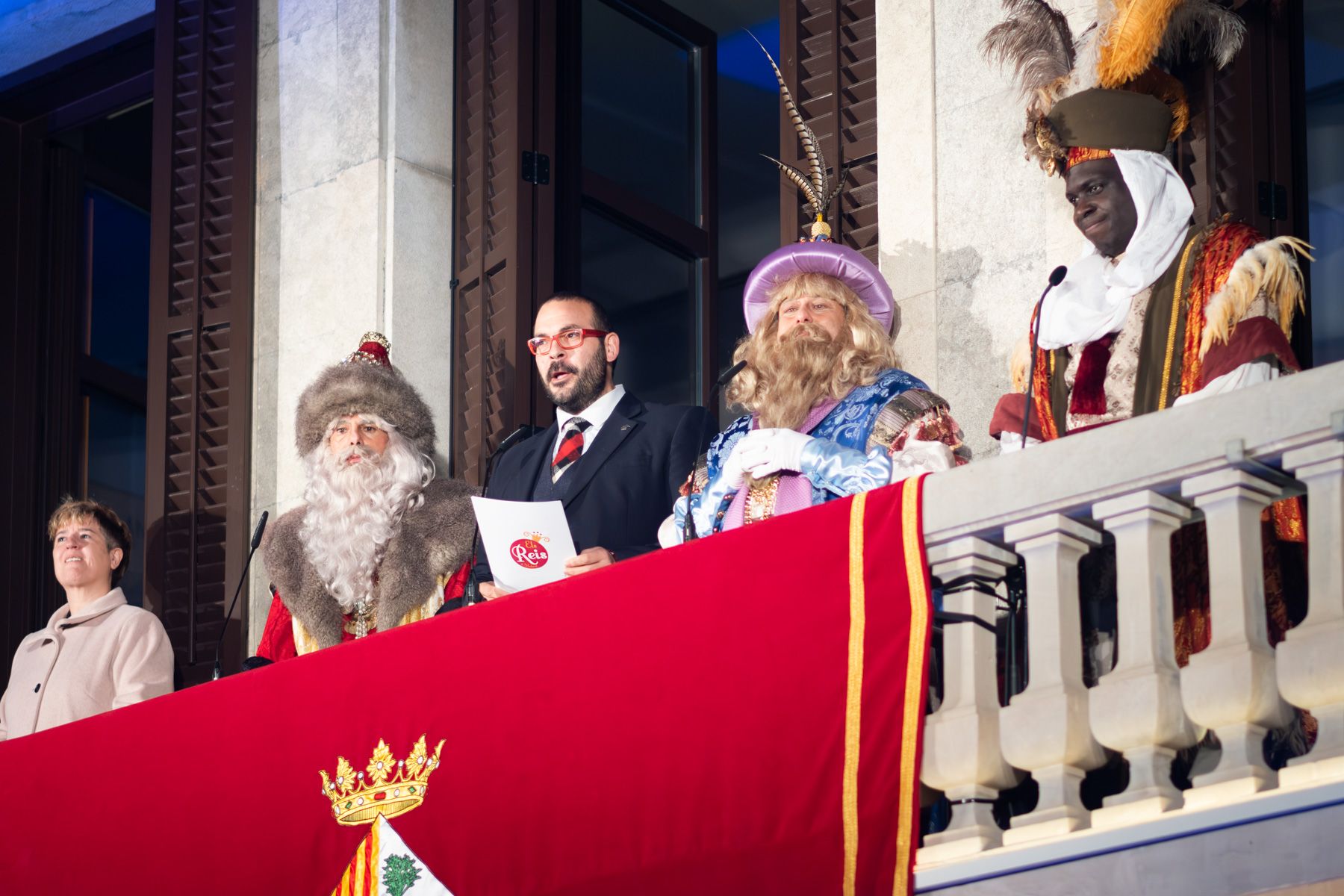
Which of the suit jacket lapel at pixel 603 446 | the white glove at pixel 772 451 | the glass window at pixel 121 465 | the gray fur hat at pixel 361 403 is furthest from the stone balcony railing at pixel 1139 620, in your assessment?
the glass window at pixel 121 465

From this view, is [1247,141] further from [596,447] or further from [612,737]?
[612,737]

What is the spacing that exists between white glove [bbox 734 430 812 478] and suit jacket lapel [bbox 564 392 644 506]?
1070 millimetres

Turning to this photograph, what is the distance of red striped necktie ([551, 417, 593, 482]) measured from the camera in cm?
643

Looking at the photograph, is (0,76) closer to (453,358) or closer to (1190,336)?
(453,358)

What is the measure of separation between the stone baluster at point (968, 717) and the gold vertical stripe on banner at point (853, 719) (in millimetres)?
138

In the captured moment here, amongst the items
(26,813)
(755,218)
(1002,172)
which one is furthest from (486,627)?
(755,218)

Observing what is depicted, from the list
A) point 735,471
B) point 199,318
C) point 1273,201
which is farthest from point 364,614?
point 1273,201

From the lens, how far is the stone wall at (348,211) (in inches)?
325

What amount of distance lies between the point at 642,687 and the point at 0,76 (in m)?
6.80

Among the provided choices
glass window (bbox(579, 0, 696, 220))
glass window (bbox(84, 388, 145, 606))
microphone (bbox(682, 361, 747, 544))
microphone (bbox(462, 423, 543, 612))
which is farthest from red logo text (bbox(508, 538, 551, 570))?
glass window (bbox(84, 388, 145, 606))

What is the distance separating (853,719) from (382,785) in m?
1.31

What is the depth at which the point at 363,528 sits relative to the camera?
673 centimetres

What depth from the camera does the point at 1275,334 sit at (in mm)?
4656

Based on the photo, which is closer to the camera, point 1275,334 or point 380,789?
point 1275,334
